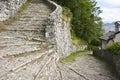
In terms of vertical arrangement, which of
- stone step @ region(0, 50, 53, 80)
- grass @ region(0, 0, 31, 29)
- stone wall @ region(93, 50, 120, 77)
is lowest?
stone wall @ region(93, 50, 120, 77)

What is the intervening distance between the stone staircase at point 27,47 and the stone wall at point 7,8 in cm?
86

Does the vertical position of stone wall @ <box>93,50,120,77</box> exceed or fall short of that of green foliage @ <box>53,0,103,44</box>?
it falls short

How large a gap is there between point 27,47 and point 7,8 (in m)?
8.34

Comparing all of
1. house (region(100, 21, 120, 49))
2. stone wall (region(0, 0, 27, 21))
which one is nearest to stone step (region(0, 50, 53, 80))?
stone wall (region(0, 0, 27, 21))

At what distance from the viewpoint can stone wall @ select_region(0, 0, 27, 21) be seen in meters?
24.1

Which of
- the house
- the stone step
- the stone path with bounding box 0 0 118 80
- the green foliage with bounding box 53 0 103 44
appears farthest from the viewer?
the house

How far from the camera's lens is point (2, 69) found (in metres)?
11.8

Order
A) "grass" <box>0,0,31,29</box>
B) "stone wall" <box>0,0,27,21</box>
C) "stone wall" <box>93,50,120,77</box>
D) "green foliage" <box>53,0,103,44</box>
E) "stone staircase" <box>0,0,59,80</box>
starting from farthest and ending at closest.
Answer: "green foliage" <box>53,0,103,44</box> → "stone wall" <box>93,50,120,77</box> → "stone wall" <box>0,0,27,21</box> → "grass" <box>0,0,31,29</box> → "stone staircase" <box>0,0,59,80</box>

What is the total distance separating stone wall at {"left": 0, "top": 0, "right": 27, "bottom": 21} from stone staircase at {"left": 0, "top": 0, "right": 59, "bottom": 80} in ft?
2.83

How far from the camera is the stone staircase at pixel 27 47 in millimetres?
12542

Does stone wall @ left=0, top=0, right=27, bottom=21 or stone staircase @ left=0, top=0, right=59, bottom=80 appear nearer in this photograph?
stone staircase @ left=0, top=0, right=59, bottom=80

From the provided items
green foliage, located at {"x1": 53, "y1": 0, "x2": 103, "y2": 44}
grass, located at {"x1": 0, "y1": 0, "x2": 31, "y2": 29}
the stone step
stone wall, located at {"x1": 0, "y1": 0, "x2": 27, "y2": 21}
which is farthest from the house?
the stone step

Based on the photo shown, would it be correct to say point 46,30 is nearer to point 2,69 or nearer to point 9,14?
point 9,14

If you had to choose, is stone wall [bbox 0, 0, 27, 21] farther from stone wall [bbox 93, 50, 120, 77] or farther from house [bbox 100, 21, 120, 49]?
house [bbox 100, 21, 120, 49]
